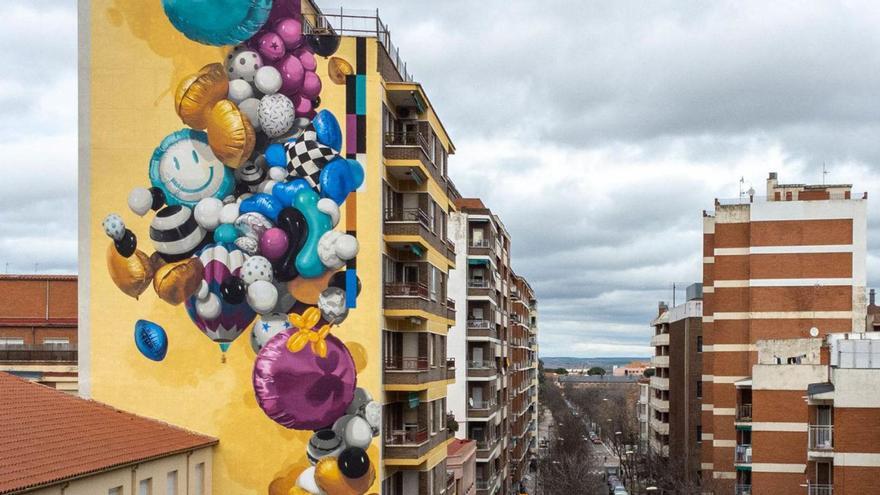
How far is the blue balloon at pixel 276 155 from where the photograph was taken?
3338cm

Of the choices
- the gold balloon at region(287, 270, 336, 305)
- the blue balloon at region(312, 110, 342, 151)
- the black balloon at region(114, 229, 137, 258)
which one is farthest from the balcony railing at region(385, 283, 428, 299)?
the black balloon at region(114, 229, 137, 258)

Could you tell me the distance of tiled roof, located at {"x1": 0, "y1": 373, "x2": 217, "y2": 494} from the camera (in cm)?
2283

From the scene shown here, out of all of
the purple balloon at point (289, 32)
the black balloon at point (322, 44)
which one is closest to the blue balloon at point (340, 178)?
the black balloon at point (322, 44)

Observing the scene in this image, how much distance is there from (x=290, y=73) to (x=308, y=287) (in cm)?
684

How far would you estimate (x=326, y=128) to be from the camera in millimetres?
33844

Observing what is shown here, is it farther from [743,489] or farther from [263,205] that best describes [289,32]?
[743,489]

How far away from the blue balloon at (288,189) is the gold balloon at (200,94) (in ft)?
9.98

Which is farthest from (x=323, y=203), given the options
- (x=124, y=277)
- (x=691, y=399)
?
(x=691, y=399)

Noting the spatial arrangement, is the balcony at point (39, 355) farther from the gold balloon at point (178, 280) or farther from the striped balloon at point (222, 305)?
the striped balloon at point (222, 305)

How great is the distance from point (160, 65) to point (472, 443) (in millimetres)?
32069

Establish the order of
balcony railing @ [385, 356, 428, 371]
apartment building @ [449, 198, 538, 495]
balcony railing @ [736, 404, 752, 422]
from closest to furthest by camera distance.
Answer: balcony railing @ [385, 356, 428, 371] < balcony railing @ [736, 404, 752, 422] < apartment building @ [449, 198, 538, 495]

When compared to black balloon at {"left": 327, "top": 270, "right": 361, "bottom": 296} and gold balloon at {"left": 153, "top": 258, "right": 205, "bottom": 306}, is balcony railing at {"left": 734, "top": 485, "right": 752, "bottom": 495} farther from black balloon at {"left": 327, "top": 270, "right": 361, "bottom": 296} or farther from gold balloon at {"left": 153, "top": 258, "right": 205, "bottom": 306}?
gold balloon at {"left": 153, "top": 258, "right": 205, "bottom": 306}

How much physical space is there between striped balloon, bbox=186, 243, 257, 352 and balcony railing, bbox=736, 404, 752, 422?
3606cm

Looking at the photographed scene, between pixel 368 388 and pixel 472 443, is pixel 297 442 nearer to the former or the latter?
pixel 368 388
